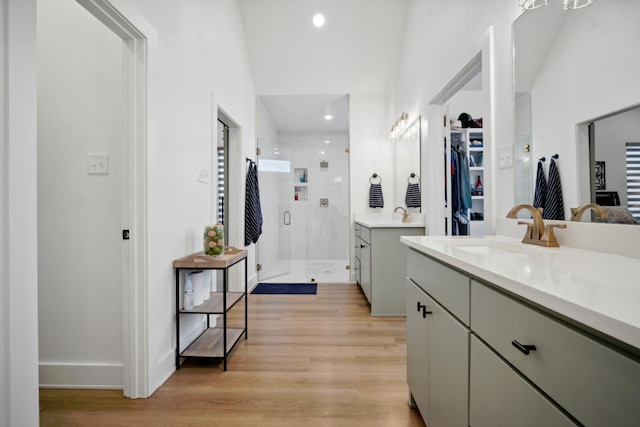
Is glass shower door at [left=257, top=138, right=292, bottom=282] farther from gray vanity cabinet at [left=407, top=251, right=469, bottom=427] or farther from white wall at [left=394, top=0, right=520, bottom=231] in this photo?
gray vanity cabinet at [left=407, top=251, right=469, bottom=427]

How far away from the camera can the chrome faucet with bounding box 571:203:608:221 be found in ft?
3.49

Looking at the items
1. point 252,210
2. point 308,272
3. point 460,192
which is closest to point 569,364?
point 460,192

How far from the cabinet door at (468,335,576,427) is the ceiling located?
371 cm

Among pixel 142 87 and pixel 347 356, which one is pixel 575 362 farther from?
pixel 142 87

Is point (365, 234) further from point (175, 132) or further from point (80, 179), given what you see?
point (80, 179)

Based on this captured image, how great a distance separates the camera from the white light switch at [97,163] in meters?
1.64

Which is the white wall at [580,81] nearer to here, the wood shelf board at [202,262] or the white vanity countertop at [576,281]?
the white vanity countertop at [576,281]

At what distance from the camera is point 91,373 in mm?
1672

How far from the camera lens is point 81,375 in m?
1.68

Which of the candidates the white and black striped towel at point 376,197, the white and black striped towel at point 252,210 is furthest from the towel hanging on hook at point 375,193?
the white and black striped towel at point 252,210

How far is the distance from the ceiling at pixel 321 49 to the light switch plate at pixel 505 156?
2.65 metres

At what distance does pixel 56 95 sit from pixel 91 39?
1.19ft

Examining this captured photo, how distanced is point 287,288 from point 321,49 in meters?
3.02

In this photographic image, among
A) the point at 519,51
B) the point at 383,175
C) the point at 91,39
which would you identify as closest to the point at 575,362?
the point at 519,51
